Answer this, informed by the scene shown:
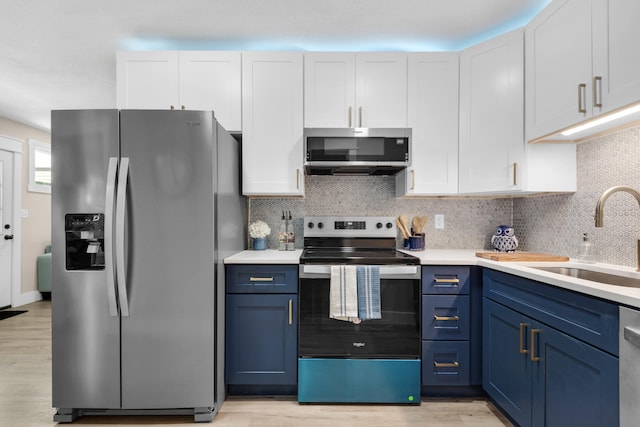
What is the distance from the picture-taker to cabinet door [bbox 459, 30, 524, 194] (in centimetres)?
221

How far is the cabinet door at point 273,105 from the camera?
8.21 feet

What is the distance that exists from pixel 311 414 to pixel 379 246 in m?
1.30

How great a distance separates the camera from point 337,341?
6.98 feet

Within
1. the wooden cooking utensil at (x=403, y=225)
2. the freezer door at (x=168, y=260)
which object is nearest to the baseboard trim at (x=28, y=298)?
the freezer door at (x=168, y=260)

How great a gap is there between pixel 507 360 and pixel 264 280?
1.47 meters

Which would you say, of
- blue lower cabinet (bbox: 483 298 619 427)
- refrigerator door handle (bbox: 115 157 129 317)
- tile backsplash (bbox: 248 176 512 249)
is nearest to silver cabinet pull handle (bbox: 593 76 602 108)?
blue lower cabinet (bbox: 483 298 619 427)

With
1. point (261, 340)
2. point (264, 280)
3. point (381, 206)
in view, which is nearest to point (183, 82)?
point (264, 280)

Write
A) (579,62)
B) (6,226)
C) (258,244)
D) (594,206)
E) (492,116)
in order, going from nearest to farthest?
(579,62), (594,206), (492,116), (258,244), (6,226)

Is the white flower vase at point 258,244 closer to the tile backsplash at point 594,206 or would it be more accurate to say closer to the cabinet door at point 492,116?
the cabinet door at point 492,116

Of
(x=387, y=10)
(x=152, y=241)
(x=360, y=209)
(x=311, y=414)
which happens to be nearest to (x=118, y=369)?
(x=152, y=241)

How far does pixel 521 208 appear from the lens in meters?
2.72

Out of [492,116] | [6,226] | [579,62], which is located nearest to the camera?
[579,62]

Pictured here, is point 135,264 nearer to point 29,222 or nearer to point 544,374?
point 544,374

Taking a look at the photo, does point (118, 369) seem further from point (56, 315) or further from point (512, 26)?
point (512, 26)
